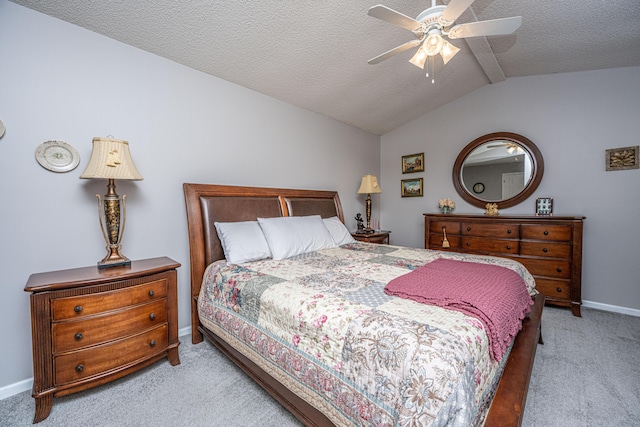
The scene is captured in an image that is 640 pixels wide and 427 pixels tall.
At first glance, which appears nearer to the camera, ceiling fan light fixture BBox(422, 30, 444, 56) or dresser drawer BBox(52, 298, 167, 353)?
dresser drawer BBox(52, 298, 167, 353)

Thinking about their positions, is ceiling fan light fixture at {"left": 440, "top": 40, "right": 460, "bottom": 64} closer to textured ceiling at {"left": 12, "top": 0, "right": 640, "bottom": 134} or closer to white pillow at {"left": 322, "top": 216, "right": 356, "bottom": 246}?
textured ceiling at {"left": 12, "top": 0, "right": 640, "bottom": 134}

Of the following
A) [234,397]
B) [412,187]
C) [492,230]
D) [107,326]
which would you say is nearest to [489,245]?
[492,230]

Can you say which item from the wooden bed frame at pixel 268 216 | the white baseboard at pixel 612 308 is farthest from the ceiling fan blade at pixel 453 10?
the white baseboard at pixel 612 308

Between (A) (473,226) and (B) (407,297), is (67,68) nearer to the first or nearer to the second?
(B) (407,297)

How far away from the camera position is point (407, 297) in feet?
→ 4.51

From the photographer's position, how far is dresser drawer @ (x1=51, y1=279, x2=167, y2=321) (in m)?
1.52

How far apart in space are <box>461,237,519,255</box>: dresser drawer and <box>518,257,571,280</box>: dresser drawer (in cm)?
17

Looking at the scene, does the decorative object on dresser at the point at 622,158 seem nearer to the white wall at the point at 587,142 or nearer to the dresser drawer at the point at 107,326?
the white wall at the point at 587,142

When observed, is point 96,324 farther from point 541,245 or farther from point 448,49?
point 541,245

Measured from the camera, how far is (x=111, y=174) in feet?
5.91

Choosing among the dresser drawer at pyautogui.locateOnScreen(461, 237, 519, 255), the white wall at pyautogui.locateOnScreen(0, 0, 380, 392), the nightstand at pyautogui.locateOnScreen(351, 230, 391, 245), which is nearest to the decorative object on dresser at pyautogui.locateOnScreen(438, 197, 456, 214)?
the dresser drawer at pyautogui.locateOnScreen(461, 237, 519, 255)

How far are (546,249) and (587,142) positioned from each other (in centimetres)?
136

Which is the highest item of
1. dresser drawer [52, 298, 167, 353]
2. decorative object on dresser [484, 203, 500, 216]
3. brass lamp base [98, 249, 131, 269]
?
decorative object on dresser [484, 203, 500, 216]

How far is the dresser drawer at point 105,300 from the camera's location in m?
1.52
